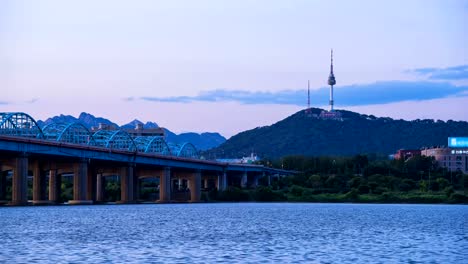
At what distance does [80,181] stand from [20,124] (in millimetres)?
12779

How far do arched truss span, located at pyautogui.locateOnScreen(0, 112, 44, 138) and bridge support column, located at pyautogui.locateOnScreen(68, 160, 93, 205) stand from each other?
7545 mm

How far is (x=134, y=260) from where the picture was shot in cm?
5441

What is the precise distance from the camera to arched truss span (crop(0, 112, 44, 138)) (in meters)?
144

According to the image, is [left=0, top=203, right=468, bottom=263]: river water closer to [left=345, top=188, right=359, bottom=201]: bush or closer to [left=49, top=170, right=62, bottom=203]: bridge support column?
[left=49, top=170, right=62, bottom=203]: bridge support column

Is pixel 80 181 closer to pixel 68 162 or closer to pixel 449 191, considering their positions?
pixel 68 162

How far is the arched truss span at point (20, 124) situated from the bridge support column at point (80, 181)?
24.8 ft

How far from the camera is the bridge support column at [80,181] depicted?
15025cm

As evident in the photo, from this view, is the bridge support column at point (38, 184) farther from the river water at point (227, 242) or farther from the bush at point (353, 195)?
the bush at point (353, 195)

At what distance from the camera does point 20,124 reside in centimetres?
14888

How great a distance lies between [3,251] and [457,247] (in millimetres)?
30448

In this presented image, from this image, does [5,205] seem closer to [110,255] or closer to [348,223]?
[348,223]

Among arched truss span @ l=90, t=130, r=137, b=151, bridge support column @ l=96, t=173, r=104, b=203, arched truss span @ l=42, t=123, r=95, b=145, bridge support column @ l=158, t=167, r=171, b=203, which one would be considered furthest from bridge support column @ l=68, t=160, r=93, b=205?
bridge support column @ l=158, t=167, r=171, b=203

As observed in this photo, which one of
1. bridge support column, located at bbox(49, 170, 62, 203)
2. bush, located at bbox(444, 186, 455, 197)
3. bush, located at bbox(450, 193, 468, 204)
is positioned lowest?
bush, located at bbox(450, 193, 468, 204)

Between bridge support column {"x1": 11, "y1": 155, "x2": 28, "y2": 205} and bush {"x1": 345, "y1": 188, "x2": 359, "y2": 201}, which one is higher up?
bridge support column {"x1": 11, "y1": 155, "x2": 28, "y2": 205}
